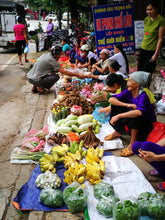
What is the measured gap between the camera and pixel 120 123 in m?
3.45

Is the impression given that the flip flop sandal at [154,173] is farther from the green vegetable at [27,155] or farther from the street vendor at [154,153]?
the green vegetable at [27,155]

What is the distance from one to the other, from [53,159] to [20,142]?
1.23 metres

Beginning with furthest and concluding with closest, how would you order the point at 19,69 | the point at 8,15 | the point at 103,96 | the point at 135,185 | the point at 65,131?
the point at 8,15
the point at 19,69
the point at 103,96
the point at 65,131
the point at 135,185

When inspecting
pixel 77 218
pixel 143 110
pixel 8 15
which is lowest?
pixel 77 218

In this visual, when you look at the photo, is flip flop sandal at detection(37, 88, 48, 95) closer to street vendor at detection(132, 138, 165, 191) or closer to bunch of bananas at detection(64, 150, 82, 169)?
bunch of bananas at detection(64, 150, 82, 169)

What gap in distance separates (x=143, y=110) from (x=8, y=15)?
11979mm

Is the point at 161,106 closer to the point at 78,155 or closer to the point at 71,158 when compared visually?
the point at 78,155

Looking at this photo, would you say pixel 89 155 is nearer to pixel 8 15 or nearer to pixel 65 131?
pixel 65 131

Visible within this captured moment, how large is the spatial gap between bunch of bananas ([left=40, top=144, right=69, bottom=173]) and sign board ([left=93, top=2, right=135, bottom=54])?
406 centimetres

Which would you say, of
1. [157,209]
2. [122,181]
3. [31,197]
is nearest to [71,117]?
[122,181]

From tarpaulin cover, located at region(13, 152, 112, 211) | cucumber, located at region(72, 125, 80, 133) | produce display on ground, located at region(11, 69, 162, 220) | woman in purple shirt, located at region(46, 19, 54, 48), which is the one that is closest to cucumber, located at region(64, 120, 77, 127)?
produce display on ground, located at region(11, 69, 162, 220)

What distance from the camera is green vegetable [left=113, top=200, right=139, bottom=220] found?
6.43ft

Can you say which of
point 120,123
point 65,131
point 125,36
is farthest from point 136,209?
point 125,36

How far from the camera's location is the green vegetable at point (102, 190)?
236 cm
